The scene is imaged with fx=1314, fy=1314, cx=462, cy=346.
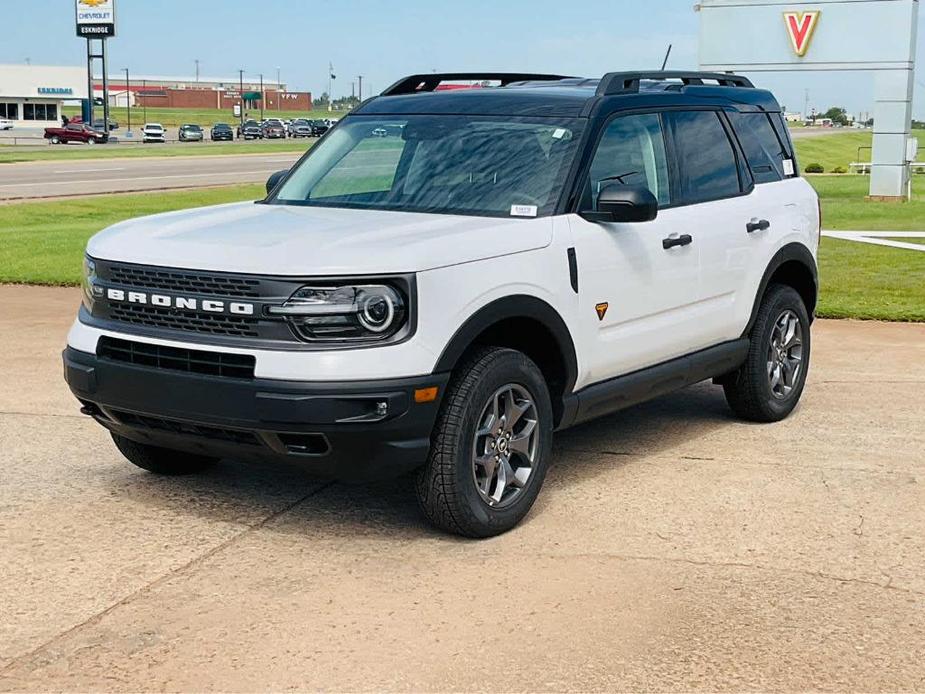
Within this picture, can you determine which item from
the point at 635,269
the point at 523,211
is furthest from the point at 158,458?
the point at 635,269

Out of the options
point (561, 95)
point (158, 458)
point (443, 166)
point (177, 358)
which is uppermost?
point (561, 95)

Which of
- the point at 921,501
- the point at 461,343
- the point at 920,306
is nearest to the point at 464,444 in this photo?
the point at 461,343

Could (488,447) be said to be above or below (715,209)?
below

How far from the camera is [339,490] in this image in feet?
20.0

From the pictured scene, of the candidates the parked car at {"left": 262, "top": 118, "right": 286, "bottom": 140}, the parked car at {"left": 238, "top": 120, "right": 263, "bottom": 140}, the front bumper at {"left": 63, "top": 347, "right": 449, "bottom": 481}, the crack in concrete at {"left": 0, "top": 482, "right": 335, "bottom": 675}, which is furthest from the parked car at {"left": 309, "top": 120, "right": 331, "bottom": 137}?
the front bumper at {"left": 63, "top": 347, "right": 449, "bottom": 481}

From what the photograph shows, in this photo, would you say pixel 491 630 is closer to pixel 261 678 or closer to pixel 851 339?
pixel 261 678

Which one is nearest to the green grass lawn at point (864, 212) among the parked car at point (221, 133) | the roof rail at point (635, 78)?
the roof rail at point (635, 78)

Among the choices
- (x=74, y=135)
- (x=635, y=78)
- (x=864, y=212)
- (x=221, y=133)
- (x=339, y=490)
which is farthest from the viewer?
(x=221, y=133)

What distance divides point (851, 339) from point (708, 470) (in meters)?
4.33

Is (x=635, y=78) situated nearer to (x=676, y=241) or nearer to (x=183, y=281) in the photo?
(x=676, y=241)

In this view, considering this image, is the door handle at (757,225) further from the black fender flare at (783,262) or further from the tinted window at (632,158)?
the tinted window at (632,158)

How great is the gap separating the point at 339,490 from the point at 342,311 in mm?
1463

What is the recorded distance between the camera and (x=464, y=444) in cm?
518

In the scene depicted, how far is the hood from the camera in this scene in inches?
195
